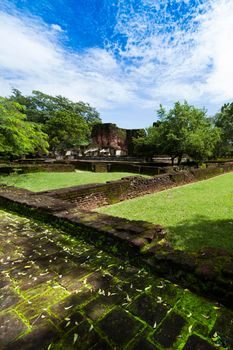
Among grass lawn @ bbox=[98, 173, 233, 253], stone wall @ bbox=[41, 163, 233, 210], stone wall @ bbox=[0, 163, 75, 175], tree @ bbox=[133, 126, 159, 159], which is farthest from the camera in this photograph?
tree @ bbox=[133, 126, 159, 159]

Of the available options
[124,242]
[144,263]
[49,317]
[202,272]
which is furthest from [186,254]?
[49,317]

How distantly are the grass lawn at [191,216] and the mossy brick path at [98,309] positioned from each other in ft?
6.97

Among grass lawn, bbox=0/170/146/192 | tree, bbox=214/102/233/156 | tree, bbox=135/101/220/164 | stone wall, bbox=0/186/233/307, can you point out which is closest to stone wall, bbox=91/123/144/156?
tree, bbox=214/102/233/156

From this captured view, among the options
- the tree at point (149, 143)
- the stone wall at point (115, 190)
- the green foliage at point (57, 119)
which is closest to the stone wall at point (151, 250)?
the stone wall at point (115, 190)

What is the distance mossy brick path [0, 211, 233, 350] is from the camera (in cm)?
136

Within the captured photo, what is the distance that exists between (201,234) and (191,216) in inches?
50.0

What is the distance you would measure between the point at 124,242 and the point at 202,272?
1022mm

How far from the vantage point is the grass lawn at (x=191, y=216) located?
4.09 metres

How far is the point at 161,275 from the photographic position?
2125 mm

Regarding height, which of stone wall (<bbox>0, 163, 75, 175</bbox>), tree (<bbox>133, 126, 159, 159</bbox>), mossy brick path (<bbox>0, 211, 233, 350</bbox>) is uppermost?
tree (<bbox>133, 126, 159, 159</bbox>)

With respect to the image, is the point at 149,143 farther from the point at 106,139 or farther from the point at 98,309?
the point at 106,139

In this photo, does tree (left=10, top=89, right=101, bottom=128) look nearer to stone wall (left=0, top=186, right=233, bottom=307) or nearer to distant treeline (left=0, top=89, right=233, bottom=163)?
distant treeline (left=0, top=89, right=233, bottom=163)

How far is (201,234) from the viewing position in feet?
14.4

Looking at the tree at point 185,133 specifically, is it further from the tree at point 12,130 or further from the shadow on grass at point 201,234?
the shadow on grass at point 201,234
